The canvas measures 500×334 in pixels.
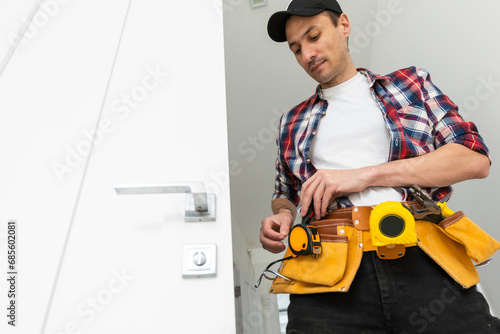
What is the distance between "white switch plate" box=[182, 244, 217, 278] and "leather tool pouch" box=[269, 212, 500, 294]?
0.75ft

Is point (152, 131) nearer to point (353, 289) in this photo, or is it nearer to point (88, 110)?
point (88, 110)

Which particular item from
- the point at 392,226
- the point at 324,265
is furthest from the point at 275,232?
the point at 392,226

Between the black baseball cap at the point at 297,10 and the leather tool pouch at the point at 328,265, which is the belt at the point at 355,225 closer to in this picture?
the leather tool pouch at the point at 328,265

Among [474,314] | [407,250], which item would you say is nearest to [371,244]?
[407,250]

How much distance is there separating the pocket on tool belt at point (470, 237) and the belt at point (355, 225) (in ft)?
0.22

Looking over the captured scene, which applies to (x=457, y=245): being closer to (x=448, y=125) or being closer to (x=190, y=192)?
(x=448, y=125)

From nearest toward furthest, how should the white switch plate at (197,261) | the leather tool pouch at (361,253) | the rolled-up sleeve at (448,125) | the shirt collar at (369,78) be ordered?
the white switch plate at (197,261), the leather tool pouch at (361,253), the rolled-up sleeve at (448,125), the shirt collar at (369,78)

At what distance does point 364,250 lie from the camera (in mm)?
656

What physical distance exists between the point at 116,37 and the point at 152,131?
0.32m

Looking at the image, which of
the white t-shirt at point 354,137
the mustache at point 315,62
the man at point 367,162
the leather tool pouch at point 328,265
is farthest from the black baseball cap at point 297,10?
the leather tool pouch at point 328,265

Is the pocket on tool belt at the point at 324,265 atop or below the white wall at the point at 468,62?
below

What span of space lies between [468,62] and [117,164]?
1.09 m

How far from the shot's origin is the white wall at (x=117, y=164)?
0.54 meters

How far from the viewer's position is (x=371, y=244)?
2.15 feet
